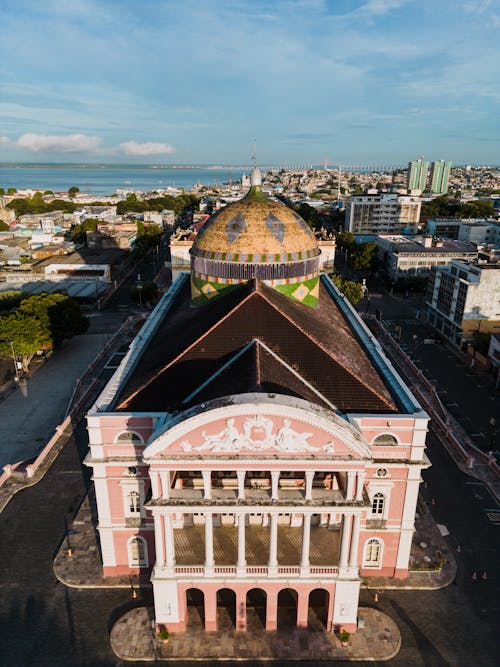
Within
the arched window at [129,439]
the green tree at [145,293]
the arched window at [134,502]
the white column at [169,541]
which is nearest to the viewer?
the white column at [169,541]

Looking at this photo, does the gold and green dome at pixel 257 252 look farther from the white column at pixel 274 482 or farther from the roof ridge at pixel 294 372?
the white column at pixel 274 482

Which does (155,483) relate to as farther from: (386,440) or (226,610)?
(386,440)

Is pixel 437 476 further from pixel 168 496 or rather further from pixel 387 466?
pixel 168 496

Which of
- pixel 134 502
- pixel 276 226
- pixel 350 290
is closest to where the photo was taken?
pixel 134 502

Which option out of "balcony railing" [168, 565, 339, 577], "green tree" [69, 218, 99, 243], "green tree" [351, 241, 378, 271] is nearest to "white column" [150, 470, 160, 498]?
"balcony railing" [168, 565, 339, 577]

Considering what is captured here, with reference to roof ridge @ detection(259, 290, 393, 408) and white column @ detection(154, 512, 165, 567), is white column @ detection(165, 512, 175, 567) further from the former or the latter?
roof ridge @ detection(259, 290, 393, 408)

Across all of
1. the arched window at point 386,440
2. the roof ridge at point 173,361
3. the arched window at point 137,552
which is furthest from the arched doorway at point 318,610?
the roof ridge at point 173,361

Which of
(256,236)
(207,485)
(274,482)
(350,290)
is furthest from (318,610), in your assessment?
(350,290)
